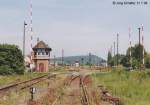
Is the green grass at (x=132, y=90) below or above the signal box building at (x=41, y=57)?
below

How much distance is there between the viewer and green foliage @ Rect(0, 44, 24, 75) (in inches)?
2499

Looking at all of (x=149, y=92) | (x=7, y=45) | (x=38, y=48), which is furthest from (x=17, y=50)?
(x=149, y=92)

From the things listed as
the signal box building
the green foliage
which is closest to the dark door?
the signal box building

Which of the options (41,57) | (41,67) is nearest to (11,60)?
(41,67)

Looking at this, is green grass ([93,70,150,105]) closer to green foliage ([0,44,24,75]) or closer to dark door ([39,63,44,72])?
green foliage ([0,44,24,75])

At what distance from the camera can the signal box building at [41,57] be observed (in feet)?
309

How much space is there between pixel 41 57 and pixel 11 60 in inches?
1260

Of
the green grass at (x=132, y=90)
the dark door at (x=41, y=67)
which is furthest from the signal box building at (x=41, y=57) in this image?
the green grass at (x=132, y=90)

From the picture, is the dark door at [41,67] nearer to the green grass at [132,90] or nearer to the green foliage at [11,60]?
the green foliage at [11,60]

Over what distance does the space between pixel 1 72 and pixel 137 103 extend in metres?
47.9

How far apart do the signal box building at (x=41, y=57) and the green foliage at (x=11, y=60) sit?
2488 cm

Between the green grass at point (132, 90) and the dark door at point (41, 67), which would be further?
the dark door at point (41, 67)

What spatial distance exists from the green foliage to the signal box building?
81.6 feet

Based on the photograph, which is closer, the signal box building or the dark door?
the dark door
